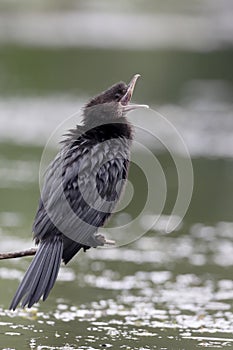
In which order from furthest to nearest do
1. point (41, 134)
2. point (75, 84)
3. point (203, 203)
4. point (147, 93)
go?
1. point (75, 84)
2. point (147, 93)
3. point (41, 134)
4. point (203, 203)

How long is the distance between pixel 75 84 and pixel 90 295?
1892cm

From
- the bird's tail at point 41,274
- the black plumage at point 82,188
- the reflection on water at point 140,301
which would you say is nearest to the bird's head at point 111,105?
the black plumage at point 82,188

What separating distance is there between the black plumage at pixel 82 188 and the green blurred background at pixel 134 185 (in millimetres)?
822

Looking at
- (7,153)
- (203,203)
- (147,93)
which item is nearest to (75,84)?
(147,93)

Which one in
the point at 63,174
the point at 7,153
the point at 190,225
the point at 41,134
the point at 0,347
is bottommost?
the point at 0,347

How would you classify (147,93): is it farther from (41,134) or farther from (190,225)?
(190,225)

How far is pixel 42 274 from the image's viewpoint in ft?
24.5

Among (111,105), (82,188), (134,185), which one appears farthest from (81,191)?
(134,185)

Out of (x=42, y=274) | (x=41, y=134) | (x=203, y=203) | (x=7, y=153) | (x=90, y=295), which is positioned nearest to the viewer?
(x=42, y=274)

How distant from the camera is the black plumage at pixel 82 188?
24.7 feet

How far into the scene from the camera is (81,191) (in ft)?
25.6

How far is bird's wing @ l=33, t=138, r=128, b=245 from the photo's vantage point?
7.67m

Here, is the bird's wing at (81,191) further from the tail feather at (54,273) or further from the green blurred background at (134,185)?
the green blurred background at (134,185)

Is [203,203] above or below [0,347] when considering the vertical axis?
above
